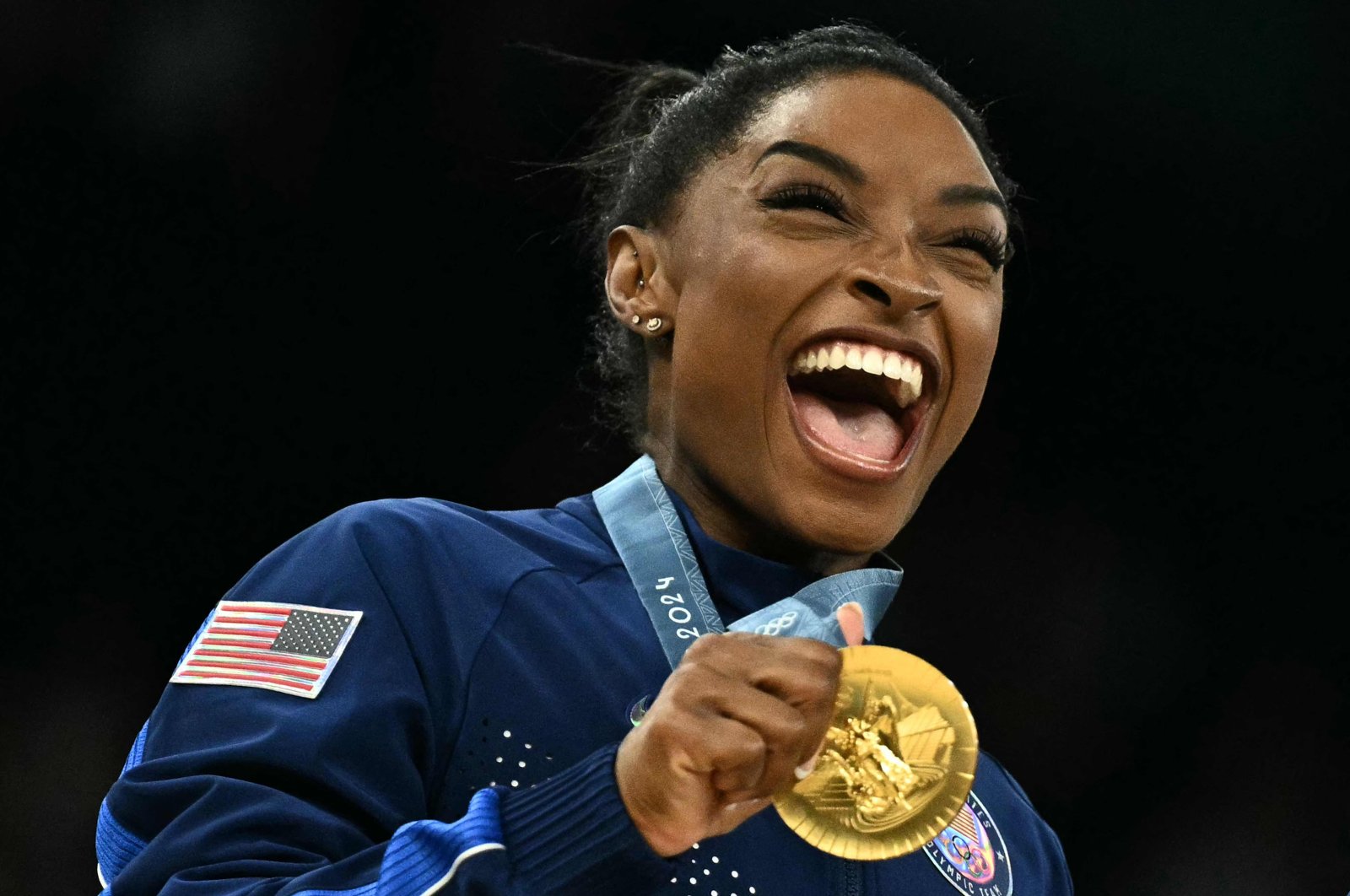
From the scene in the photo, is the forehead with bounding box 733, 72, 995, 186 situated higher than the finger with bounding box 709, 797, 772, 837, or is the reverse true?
the forehead with bounding box 733, 72, 995, 186

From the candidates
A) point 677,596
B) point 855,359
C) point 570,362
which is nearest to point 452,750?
point 677,596

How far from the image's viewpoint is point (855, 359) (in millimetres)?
1986

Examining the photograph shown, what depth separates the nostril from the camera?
2.00 meters

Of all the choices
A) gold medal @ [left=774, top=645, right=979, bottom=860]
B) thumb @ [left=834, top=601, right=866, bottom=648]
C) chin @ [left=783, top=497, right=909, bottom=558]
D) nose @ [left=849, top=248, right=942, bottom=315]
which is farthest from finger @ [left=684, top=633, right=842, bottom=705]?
nose @ [left=849, top=248, right=942, bottom=315]

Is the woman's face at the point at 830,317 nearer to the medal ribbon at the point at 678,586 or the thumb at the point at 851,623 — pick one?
the medal ribbon at the point at 678,586

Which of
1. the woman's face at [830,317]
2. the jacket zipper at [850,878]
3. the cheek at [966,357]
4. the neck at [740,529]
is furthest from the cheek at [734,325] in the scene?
the jacket zipper at [850,878]

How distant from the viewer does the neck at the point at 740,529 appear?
208 centimetres

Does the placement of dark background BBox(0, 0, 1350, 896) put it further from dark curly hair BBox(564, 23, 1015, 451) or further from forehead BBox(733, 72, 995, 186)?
forehead BBox(733, 72, 995, 186)

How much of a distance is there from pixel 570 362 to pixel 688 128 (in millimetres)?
1131

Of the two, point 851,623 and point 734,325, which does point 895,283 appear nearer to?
point 734,325

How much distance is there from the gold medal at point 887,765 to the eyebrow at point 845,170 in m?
0.78

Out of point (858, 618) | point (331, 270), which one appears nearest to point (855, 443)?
point (858, 618)

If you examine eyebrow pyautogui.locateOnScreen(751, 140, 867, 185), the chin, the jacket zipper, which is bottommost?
the jacket zipper

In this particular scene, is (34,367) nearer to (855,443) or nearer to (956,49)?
(855,443)
